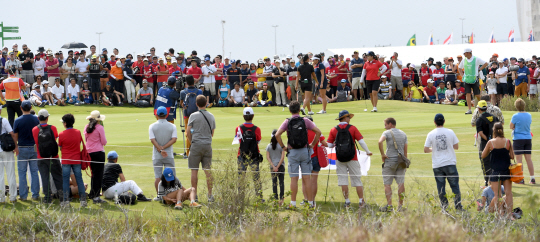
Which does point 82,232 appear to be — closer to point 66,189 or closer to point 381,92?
point 66,189

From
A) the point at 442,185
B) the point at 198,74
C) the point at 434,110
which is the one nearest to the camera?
the point at 442,185

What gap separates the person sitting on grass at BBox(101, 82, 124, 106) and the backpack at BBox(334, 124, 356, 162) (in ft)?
61.5

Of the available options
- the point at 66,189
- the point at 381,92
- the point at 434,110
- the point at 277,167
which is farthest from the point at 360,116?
the point at 66,189

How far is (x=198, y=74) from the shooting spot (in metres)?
25.8

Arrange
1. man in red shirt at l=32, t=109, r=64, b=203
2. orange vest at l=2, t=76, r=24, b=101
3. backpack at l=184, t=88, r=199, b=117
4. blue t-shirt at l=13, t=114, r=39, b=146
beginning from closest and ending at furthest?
man in red shirt at l=32, t=109, r=64, b=203, blue t-shirt at l=13, t=114, r=39, b=146, backpack at l=184, t=88, r=199, b=117, orange vest at l=2, t=76, r=24, b=101

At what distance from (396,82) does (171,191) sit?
1843cm

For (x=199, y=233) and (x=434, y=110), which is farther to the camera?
(x=434, y=110)

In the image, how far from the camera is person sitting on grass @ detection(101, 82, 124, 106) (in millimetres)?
27203

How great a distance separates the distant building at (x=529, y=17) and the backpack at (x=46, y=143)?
4876 inches

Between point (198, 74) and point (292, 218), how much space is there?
16923 millimetres

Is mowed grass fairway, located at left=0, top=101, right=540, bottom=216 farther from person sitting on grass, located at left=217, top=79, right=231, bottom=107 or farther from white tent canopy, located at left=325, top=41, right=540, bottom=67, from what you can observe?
white tent canopy, located at left=325, top=41, right=540, bottom=67

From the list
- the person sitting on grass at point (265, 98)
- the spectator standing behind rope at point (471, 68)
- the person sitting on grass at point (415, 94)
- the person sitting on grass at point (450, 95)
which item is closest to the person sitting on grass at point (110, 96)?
the person sitting on grass at point (265, 98)

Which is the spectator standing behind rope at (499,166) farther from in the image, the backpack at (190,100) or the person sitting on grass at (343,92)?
the person sitting on grass at (343,92)

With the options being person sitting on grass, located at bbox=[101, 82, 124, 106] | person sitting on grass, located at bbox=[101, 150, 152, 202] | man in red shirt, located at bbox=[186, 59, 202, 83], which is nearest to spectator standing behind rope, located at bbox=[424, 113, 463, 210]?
person sitting on grass, located at bbox=[101, 150, 152, 202]
